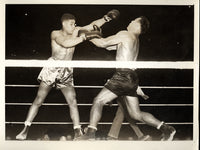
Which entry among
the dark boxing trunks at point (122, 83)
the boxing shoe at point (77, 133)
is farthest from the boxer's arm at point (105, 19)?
the boxing shoe at point (77, 133)

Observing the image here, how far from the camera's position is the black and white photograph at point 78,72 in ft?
8.75

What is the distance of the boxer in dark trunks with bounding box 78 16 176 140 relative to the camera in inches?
105

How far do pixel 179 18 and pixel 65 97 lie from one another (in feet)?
3.53

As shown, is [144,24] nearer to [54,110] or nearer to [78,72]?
[78,72]

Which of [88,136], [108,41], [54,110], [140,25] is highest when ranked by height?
[140,25]

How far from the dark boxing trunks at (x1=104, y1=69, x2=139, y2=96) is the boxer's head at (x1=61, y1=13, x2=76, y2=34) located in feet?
1.58

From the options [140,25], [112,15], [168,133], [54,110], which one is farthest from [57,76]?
[168,133]

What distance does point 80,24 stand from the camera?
2670mm

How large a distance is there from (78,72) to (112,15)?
0.51 metres

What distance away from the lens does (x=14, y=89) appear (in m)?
2.67

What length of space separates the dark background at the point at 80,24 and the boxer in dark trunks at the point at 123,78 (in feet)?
0.14

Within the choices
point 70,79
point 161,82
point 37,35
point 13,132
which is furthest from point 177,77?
point 13,132

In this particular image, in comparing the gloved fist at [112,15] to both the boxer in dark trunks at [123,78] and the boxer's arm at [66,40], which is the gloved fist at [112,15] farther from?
the boxer's arm at [66,40]

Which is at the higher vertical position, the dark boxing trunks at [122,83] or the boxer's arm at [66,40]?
the boxer's arm at [66,40]
